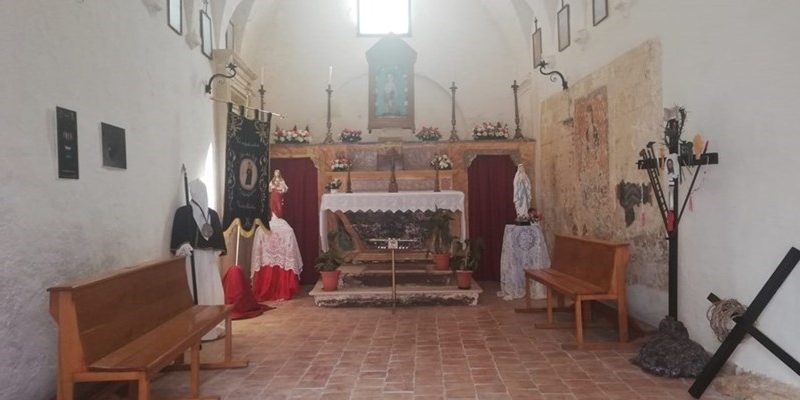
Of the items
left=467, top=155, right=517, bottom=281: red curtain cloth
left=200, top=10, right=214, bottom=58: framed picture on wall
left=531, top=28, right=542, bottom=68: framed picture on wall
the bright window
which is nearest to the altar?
left=467, top=155, right=517, bottom=281: red curtain cloth

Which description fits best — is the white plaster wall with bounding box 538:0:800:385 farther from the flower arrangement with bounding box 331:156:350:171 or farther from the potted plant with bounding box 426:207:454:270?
the flower arrangement with bounding box 331:156:350:171

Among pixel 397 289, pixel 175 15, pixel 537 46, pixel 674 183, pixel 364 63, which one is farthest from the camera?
pixel 364 63

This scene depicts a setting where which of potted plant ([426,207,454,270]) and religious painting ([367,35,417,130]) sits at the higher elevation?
religious painting ([367,35,417,130])

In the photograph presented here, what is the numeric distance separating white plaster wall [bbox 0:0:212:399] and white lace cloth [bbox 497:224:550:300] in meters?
4.74

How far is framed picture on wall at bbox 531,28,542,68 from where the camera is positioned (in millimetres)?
9422

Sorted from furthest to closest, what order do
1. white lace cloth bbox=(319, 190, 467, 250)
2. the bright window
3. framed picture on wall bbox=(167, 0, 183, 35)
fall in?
the bright window < white lace cloth bbox=(319, 190, 467, 250) < framed picture on wall bbox=(167, 0, 183, 35)

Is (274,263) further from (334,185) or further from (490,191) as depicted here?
(490,191)

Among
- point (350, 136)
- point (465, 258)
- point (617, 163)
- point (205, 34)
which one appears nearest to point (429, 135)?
point (350, 136)

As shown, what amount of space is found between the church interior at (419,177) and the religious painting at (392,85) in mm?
40

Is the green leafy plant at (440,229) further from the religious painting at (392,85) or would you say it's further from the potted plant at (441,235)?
the religious painting at (392,85)

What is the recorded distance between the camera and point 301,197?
32.4 feet

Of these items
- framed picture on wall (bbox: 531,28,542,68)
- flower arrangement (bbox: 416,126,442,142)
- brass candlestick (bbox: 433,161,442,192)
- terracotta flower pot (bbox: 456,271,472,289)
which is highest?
framed picture on wall (bbox: 531,28,542,68)

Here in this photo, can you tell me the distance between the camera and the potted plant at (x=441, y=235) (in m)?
8.41

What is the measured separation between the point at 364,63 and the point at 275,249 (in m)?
4.50
